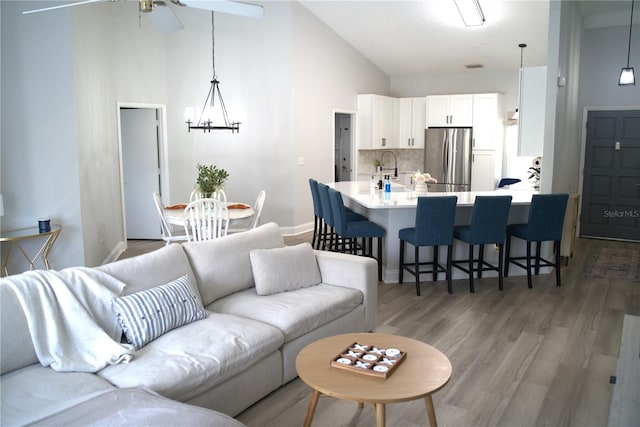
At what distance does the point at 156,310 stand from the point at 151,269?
13.9 inches

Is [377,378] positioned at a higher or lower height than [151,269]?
lower

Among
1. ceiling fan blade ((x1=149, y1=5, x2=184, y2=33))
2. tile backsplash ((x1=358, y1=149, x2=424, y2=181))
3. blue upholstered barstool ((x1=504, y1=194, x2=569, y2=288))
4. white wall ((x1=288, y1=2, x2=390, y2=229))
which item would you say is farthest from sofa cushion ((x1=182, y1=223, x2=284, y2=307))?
tile backsplash ((x1=358, y1=149, x2=424, y2=181))

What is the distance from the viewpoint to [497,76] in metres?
9.27

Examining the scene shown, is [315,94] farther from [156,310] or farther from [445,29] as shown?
[156,310]

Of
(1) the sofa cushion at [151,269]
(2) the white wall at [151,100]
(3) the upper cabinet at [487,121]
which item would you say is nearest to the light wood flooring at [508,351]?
(1) the sofa cushion at [151,269]

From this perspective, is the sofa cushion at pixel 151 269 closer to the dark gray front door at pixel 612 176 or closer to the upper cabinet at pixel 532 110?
the upper cabinet at pixel 532 110

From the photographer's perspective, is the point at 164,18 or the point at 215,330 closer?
the point at 215,330

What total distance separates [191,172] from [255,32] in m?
2.36

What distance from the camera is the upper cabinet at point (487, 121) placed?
Result: 902 cm

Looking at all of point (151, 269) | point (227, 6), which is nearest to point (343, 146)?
point (227, 6)

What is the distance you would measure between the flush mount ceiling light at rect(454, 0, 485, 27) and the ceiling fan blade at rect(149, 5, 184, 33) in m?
3.72

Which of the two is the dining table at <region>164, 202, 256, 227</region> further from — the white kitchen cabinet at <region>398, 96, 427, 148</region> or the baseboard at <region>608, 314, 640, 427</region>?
the white kitchen cabinet at <region>398, 96, 427, 148</region>

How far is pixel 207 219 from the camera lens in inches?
207

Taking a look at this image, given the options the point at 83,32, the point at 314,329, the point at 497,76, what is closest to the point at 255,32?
the point at 83,32
